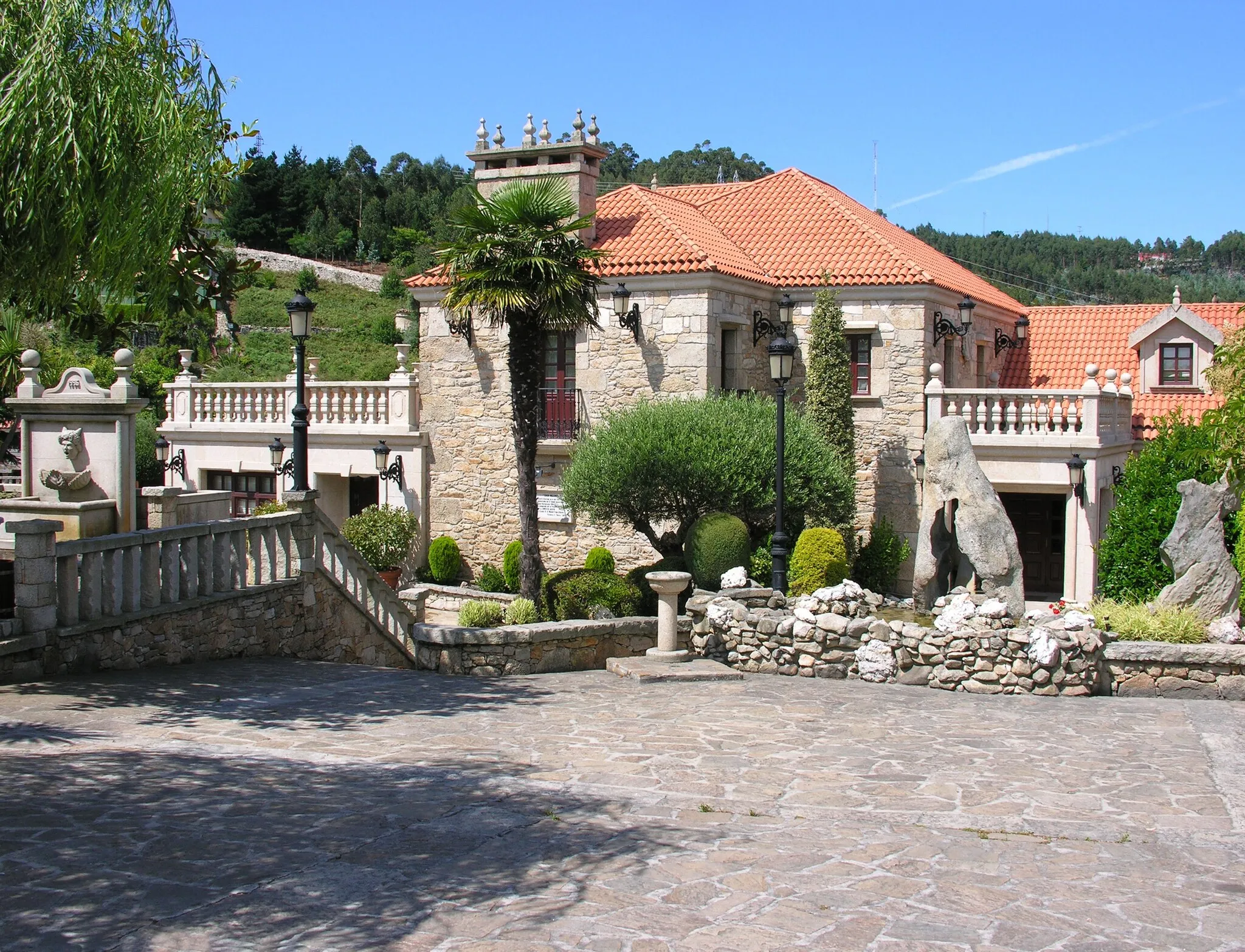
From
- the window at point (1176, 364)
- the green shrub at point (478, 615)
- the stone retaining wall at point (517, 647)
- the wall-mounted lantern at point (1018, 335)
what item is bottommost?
the stone retaining wall at point (517, 647)

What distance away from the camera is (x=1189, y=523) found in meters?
13.0

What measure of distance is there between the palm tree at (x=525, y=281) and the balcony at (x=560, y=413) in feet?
15.3

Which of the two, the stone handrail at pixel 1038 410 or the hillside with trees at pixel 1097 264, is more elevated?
the hillside with trees at pixel 1097 264

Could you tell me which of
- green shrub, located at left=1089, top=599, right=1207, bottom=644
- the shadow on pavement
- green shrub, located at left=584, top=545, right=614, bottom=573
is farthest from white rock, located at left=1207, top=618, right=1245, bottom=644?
green shrub, located at left=584, top=545, right=614, bottom=573

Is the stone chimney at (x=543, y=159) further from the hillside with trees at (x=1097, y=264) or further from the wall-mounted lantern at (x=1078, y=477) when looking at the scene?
the hillside with trees at (x=1097, y=264)

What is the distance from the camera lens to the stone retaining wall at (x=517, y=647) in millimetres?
13945

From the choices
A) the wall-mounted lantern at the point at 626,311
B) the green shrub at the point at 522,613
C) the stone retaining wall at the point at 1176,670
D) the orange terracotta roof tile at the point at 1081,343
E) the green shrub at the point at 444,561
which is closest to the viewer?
the stone retaining wall at the point at 1176,670

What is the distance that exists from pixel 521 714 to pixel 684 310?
1248cm

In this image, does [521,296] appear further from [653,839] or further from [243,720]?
[653,839]

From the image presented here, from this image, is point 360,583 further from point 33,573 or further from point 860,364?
point 860,364

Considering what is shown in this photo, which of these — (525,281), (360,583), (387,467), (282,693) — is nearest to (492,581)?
(387,467)

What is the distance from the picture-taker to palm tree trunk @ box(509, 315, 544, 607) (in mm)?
17406

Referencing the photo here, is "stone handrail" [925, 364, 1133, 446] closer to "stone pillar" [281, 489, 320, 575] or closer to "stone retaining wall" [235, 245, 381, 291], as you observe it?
"stone pillar" [281, 489, 320, 575]

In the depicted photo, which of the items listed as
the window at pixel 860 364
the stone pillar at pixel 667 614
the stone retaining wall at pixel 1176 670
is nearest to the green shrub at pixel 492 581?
the window at pixel 860 364
